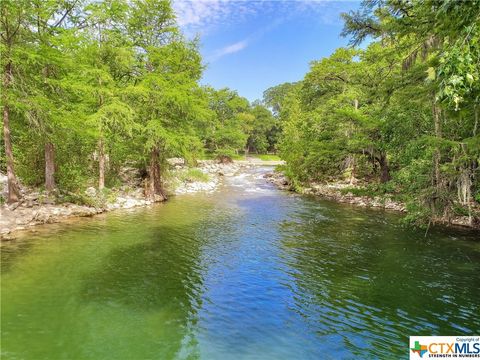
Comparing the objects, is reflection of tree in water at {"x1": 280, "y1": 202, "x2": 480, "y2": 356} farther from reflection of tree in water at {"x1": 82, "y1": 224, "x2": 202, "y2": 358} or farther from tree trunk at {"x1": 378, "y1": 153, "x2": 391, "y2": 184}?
tree trunk at {"x1": 378, "y1": 153, "x2": 391, "y2": 184}

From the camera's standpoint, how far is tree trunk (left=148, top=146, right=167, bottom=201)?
2409 cm

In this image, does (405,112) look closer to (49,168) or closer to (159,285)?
(159,285)

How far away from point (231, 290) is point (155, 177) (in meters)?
16.9

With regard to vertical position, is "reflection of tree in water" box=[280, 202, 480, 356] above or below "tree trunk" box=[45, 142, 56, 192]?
below

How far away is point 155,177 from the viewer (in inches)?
989

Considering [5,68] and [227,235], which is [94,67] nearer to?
[5,68]

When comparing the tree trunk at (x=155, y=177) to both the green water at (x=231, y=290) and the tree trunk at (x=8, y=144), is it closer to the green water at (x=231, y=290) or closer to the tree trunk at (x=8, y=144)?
the green water at (x=231, y=290)

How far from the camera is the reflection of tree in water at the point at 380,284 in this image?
795 cm

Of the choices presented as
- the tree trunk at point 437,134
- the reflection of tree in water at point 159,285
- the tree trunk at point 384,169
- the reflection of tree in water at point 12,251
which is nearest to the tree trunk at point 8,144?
the reflection of tree in water at point 12,251

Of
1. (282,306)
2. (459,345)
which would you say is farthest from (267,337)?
(459,345)

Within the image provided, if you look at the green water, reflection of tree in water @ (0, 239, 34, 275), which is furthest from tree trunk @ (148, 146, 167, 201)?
reflection of tree in water @ (0, 239, 34, 275)

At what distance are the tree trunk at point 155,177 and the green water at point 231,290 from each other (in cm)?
679

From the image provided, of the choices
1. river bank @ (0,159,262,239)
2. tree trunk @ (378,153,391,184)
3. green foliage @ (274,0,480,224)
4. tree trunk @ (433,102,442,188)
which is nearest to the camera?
green foliage @ (274,0,480,224)

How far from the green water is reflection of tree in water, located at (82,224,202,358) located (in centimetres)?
4
